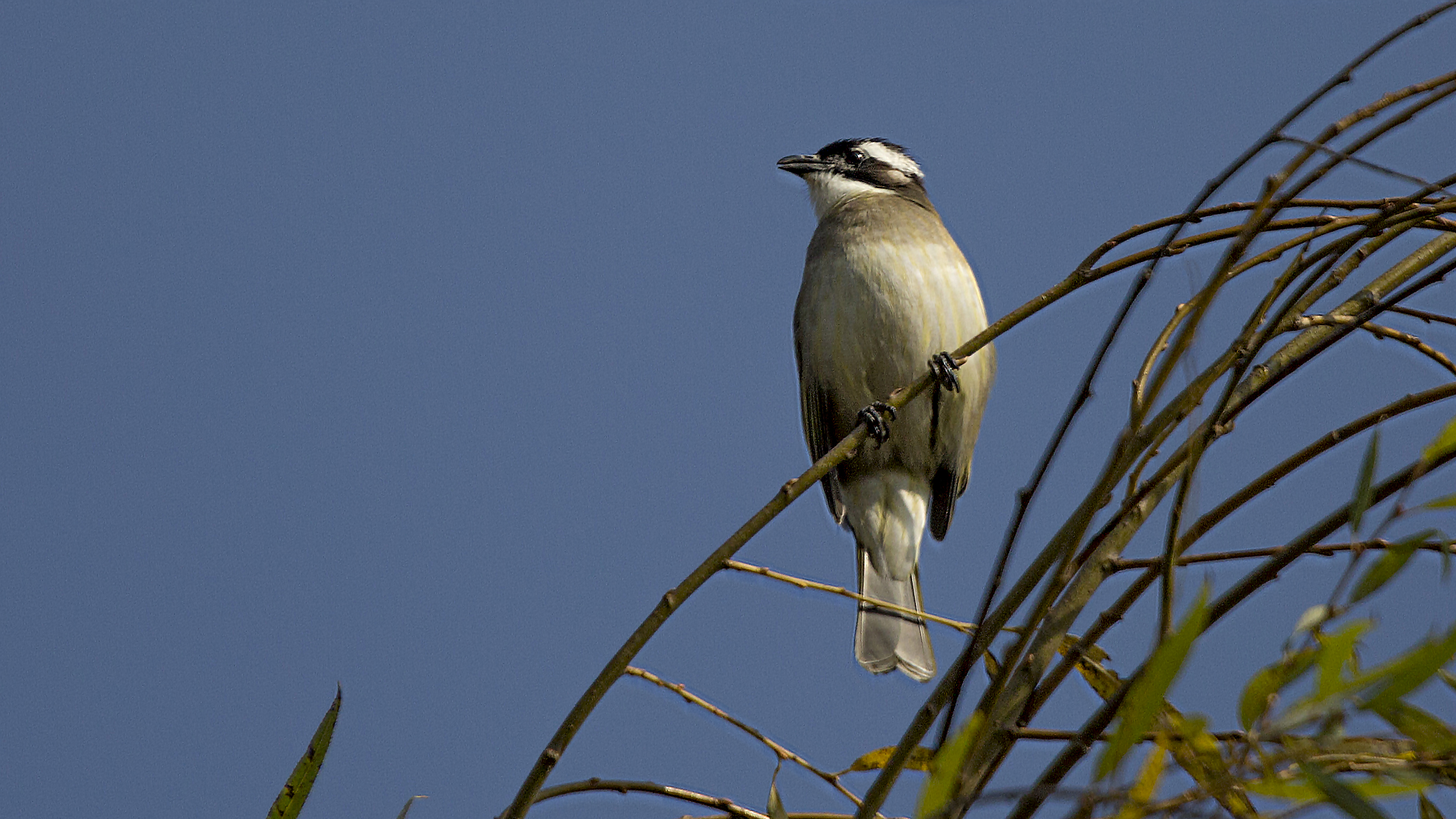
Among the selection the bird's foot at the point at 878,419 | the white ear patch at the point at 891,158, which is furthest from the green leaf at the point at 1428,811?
the white ear patch at the point at 891,158

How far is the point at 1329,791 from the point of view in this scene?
1111mm

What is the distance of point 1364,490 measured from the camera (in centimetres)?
138

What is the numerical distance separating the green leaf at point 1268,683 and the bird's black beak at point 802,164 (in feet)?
17.4

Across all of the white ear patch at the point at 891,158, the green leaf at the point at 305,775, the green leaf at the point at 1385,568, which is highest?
the white ear patch at the point at 891,158

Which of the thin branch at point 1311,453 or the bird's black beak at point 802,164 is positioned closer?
the thin branch at point 1311,453

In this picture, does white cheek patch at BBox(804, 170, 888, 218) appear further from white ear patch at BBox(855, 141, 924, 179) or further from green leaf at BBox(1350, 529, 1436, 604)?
green leaf at BBox(1350, 529, 1436, 604)

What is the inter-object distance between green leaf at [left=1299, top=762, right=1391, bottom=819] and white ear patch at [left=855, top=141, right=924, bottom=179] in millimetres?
5484

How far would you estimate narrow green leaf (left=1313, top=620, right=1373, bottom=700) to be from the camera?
3.82 feet

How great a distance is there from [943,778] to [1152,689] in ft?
0.73

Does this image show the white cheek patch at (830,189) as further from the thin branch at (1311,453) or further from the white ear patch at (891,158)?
the thin branch at (1311,453)

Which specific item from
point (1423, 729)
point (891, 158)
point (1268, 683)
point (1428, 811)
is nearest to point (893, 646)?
point (891, 158)

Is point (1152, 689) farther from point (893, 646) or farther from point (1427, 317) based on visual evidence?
point (893, 646)

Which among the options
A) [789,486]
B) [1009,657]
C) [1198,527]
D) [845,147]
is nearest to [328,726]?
[789,486]

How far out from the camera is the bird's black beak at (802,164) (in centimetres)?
634
